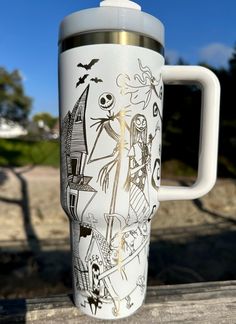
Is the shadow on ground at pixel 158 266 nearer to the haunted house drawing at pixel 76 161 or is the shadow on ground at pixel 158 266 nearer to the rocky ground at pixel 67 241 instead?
the rocky ground at pixel 67 241

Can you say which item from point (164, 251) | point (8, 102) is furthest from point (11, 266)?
point (8, 102)

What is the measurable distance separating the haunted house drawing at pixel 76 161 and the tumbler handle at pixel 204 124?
0.45 feet

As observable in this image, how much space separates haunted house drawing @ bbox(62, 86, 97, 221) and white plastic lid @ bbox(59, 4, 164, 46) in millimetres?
92

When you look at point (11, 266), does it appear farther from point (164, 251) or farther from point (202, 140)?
point (202, 140)


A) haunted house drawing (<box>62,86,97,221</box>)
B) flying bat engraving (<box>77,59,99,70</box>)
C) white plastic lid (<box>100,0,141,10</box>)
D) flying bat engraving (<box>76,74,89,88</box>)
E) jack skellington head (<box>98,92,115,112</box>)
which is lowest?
haunted house drawing (<box>62,86,97,221</box>)

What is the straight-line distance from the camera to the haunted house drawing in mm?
491

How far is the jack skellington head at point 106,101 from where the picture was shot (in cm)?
48

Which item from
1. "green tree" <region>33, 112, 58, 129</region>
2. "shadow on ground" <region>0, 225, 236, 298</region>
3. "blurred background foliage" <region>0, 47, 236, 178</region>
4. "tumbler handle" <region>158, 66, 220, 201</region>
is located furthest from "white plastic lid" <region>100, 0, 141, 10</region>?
"green tree" <region>33, 112, 58, 129</region>

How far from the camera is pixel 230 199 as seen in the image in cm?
394

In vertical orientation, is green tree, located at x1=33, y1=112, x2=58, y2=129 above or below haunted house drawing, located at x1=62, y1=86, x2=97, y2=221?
above

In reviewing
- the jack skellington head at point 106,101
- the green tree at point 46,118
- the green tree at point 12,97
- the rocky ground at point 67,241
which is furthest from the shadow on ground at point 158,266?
the green tree at point 46,118

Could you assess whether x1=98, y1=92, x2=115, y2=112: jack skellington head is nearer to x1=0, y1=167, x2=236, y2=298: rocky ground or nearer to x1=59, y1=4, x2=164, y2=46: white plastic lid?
x1=59, y1=4, x2=164, y2=46: white plastic lid

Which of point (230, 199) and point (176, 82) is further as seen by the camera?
point (230, 199)

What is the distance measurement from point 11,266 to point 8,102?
14719 millimetres
